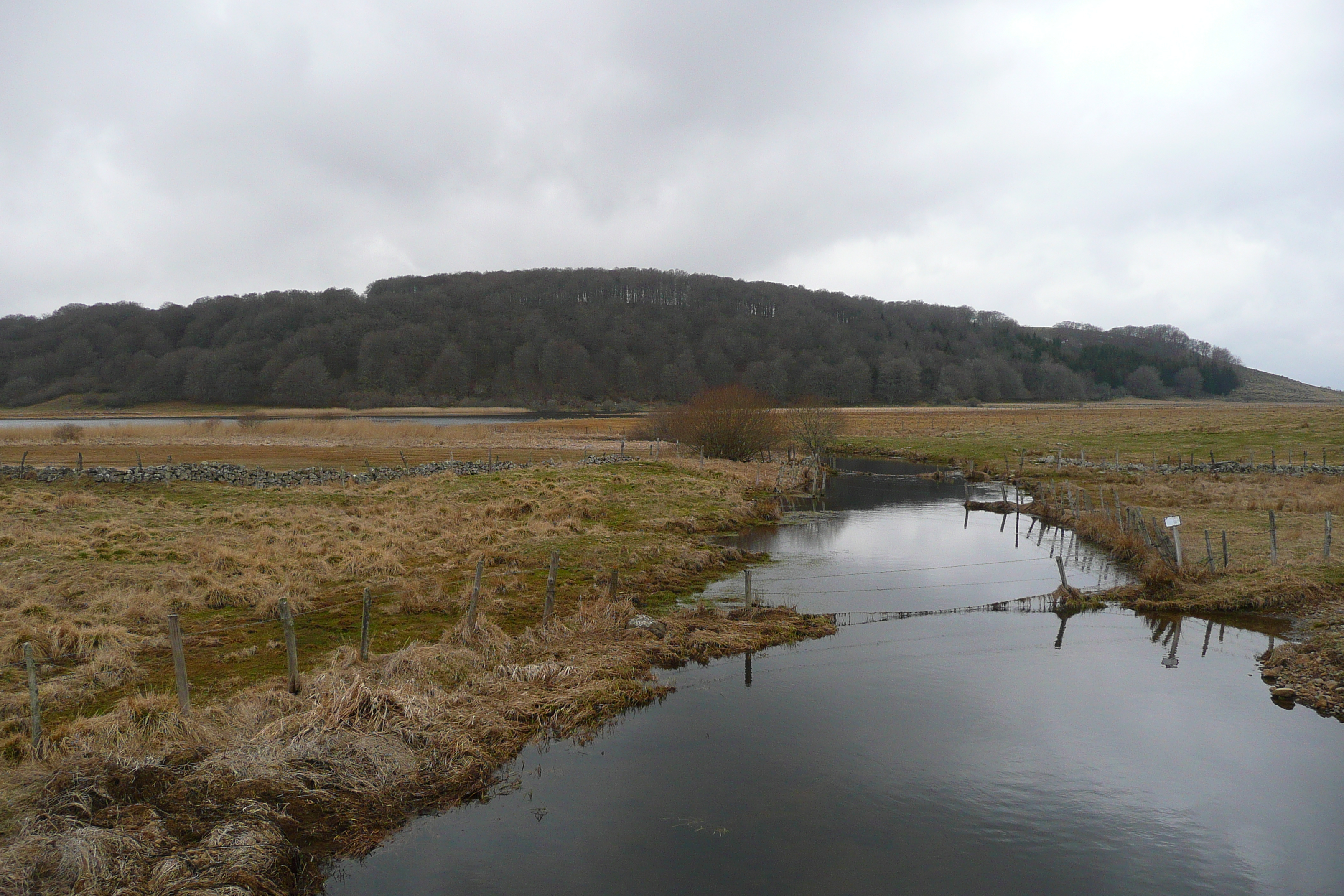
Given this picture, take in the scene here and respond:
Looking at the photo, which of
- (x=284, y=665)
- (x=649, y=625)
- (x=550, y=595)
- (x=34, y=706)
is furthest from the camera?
(x=649, y=625)

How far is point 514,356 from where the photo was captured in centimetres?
17312

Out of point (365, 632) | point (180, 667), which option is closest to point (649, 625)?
point (365, 632)

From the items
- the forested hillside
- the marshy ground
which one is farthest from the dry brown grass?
the forested hillside

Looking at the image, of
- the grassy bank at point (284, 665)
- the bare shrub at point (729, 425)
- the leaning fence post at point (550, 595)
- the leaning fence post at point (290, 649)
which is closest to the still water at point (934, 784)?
the grassy bank at point (284, 665)

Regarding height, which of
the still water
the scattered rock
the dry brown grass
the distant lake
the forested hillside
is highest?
the forested hillside

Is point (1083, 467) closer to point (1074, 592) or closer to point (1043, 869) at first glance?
point (1074, 592)

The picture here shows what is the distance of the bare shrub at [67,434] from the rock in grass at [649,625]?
6477 centimetres

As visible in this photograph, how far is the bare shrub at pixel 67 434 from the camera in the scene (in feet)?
198

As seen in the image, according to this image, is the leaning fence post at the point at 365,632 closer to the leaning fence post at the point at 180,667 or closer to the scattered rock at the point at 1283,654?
the leaning fence post at the point at 180,667

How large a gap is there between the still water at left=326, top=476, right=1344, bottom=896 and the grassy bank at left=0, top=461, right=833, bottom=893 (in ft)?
2.66

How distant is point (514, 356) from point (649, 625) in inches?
6441

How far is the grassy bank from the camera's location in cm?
795

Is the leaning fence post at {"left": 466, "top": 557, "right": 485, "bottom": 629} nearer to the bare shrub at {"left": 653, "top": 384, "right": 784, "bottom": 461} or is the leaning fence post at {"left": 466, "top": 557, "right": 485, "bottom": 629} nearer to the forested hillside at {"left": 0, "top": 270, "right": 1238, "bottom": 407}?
the bare shrub at {"left": 653, "top": 384, "right": 784, "bottom": 461}

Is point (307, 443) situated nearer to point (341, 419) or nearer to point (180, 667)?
point (341, 419)
